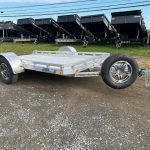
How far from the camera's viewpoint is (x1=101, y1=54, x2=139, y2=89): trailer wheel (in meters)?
5.07

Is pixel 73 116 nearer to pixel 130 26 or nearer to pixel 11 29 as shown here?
pixel 130 26

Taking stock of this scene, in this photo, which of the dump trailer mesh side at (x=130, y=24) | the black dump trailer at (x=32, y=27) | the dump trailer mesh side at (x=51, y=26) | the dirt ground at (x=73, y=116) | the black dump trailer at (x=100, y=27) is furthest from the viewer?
the black dump trailer at (x=32, y=27)

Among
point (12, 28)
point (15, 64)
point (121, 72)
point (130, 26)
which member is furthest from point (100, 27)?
point (121, 72)

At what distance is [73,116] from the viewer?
441 cm

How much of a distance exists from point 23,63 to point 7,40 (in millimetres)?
18790

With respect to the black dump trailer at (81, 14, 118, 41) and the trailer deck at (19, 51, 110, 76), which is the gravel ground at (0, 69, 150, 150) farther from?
the black dump trailer at (81, 14, 118, 41)

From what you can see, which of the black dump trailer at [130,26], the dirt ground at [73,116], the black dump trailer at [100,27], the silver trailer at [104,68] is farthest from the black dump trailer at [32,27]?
the silver trailer at [104,68]

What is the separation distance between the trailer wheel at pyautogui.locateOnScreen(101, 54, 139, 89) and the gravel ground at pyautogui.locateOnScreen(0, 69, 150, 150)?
359mm

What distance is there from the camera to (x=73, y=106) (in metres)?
4.88

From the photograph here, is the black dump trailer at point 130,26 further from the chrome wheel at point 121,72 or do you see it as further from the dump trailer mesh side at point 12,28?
the chrome wheel at point 121,72

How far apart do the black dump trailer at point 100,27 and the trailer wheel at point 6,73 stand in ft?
34.7

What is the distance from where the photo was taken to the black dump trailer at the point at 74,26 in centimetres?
1717

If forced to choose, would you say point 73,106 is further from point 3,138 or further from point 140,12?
point 140,12

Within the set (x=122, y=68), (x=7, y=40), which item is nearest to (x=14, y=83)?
(x=122, y=68)
